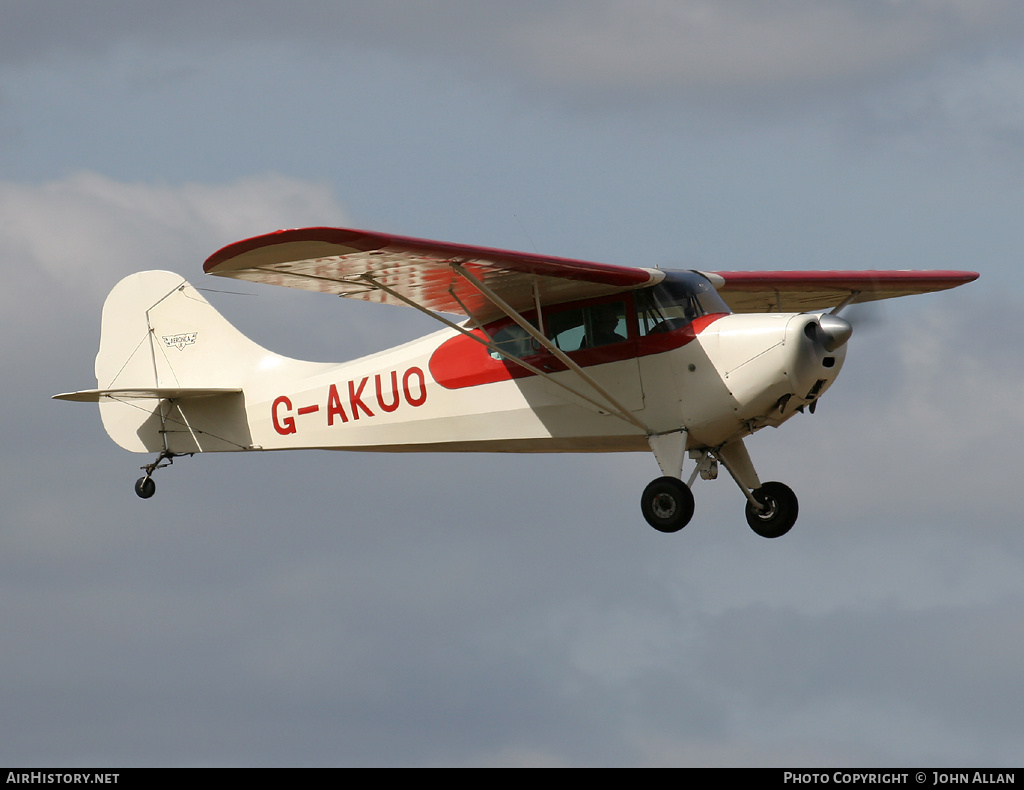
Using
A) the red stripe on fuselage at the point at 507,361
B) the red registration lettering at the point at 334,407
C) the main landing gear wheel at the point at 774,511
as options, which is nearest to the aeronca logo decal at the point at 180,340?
the red registration lettering at the point at 334,407

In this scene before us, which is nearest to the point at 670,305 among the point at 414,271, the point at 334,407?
the point at 414,271

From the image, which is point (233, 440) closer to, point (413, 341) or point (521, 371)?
point (413, 341)

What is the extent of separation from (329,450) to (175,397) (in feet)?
8.49

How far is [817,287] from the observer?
18.4 metres

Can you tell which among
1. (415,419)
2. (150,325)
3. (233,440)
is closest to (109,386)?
(150,325)

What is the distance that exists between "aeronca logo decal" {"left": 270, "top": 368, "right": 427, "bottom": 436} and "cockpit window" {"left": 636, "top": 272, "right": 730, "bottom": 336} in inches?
110

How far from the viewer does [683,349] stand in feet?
49.9

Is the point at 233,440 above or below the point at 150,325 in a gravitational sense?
below

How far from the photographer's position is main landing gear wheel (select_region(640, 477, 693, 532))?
15.0m

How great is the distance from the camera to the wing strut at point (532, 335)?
14875mm

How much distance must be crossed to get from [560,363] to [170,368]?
6.46m

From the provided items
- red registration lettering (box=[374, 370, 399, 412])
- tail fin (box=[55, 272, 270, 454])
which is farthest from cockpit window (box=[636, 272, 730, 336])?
tail fin (box=[55, 272, 270, 454])

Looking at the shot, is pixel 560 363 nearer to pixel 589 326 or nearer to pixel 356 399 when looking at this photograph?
pixel 589 326

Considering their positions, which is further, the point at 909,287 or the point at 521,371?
the point at 909,287
